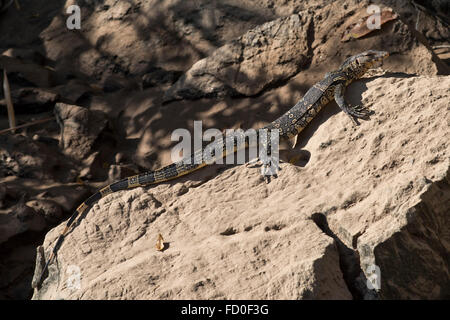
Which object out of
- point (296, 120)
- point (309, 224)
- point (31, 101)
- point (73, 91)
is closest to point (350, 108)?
point (296, 120)

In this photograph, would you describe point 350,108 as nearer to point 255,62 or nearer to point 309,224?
point 309,224

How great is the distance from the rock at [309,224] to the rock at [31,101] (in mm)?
4225

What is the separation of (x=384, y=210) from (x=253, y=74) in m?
3.81

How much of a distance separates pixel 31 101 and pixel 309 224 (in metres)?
6.30

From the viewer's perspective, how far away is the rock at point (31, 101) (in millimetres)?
8711

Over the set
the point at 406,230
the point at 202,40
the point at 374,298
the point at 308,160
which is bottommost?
the point at 374,298

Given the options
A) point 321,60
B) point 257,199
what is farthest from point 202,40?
point 257,199

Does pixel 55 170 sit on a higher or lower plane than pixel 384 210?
higher

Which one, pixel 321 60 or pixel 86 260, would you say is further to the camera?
pixel 321 60

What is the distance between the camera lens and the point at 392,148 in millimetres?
4570

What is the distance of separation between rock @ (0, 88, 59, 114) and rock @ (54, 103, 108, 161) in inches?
40.3

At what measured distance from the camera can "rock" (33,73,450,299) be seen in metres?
3.90

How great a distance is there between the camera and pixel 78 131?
7.73m
